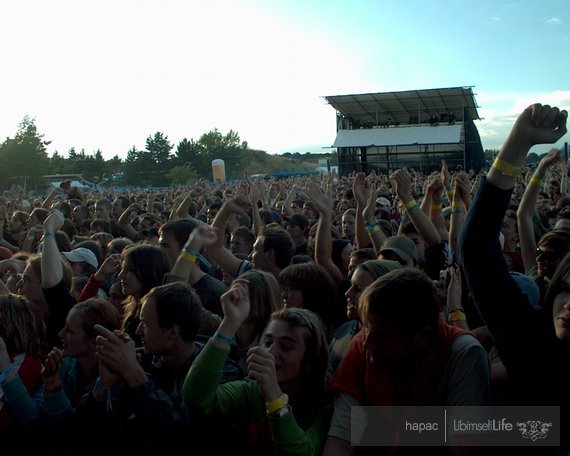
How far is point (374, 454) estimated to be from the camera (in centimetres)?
196

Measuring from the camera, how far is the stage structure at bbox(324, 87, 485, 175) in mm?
33188

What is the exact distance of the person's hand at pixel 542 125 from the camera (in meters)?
1.62

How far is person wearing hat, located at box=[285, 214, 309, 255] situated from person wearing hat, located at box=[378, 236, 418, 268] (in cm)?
248

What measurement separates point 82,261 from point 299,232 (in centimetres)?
255

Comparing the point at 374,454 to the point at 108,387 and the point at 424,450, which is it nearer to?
the point at 424,450

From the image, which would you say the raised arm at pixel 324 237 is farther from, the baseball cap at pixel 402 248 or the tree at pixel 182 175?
the tree at pixel 182 175

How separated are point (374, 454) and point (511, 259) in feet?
11.5

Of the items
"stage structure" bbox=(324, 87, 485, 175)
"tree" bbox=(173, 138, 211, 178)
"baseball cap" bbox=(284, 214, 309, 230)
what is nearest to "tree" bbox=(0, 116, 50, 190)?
"tree" bbox=(173, 138, 211, 178)

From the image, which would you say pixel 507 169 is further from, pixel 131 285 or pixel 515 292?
pixel 131 285

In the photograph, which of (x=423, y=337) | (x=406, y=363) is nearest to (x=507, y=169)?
(x=423, y=337)

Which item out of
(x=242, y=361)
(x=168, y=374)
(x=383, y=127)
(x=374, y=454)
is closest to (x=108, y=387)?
(x=168, y=374)

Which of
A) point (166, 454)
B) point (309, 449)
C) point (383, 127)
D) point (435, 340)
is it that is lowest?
point (166, 454)

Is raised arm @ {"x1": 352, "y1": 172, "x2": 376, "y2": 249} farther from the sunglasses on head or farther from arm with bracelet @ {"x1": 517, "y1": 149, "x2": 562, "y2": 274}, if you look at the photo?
the sunglasses on head

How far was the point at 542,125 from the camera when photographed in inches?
64.2
